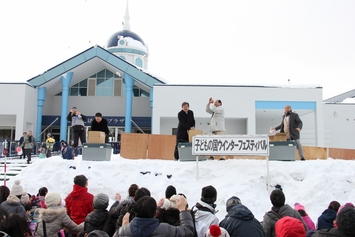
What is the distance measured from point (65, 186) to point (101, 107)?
20146 millimetres

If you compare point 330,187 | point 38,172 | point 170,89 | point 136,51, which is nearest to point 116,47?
point 136,51

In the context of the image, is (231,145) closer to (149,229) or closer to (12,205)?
(12,205)

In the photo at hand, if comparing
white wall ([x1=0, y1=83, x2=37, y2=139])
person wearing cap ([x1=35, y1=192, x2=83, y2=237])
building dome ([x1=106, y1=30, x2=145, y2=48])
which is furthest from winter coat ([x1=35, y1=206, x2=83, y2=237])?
building dome ([x1=106, y1=30, x2=145, y2=48])

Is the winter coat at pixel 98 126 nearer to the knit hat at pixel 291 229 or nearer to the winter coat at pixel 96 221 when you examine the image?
the winter coat at pixel 96 221

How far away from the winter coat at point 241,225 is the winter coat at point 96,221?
1.47m

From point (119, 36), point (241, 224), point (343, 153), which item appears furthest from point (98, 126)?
point (119, 36)

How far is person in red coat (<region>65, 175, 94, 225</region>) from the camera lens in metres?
5.19

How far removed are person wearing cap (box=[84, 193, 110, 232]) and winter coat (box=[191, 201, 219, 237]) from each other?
3.75 ft

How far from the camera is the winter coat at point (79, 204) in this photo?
5.18 m

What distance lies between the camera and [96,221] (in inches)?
162

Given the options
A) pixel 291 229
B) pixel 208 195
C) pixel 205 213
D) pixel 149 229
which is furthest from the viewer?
pixel 208 195

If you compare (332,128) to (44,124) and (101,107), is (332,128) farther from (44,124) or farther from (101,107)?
(44,124)

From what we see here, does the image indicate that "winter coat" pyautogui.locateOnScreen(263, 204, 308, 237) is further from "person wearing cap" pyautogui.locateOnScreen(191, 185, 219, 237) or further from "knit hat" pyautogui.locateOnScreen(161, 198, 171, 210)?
"knit hat" pyautogui.locateOnScreen(161, 198, 171, 210)

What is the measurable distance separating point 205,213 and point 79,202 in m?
2.31
